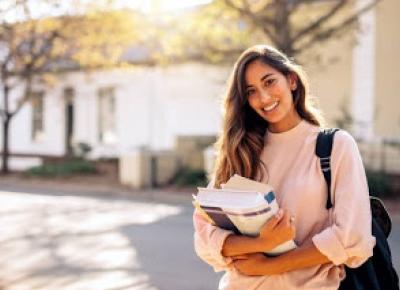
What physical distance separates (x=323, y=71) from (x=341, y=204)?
19008 mm

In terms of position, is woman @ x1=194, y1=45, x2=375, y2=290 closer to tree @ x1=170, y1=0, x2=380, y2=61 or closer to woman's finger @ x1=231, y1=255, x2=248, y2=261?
woman's finger @ x1=231, y1=255, x2=248, y2=261

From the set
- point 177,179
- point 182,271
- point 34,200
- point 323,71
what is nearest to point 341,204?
point 182,271

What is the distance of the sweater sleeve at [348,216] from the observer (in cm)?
223

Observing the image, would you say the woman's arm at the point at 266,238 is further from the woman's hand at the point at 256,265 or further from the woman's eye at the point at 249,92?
the woman's eye at the point at 249,92

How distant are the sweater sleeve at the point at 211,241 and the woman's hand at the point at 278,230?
20 cm

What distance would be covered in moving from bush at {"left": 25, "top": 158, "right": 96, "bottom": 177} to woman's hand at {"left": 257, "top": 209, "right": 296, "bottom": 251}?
2087 centimetres

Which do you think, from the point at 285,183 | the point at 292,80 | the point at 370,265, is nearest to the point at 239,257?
the point at 285,183

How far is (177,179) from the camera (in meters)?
19.6

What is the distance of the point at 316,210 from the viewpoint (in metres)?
2.31

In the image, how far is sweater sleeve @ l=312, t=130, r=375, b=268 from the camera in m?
2.23

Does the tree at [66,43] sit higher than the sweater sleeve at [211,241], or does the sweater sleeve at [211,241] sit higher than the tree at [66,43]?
the tree at [66,43]

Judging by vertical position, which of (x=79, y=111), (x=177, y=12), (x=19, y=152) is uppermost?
(x=177, y=12)

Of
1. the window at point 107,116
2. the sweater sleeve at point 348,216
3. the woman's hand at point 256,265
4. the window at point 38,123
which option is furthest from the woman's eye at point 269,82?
the window at point 38,123

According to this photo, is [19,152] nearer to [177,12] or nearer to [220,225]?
[177,12]
